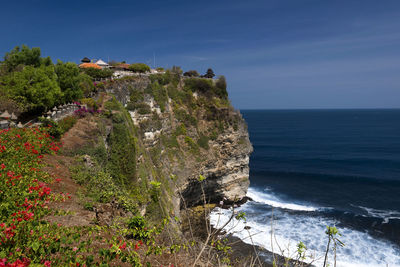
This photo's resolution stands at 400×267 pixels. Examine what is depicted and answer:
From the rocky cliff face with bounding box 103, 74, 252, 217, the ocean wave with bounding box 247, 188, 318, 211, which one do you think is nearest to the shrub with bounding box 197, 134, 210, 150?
the rocky cliff face with bounding box 103, 74, 252, 217

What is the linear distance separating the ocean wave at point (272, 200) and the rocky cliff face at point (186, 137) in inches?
122

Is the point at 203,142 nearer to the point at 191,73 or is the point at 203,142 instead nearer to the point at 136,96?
the point at 136,96

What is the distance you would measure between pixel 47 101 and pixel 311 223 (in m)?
36.4

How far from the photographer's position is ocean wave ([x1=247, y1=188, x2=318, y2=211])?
130 feet

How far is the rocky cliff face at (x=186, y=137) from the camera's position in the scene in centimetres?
3053

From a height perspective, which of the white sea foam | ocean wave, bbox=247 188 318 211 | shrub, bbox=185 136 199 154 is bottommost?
the white sea foam

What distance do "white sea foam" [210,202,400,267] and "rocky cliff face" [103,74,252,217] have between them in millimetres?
6066

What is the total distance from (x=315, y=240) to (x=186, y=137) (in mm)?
22251

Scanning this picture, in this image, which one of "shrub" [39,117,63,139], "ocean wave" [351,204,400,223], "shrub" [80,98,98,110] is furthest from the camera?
"ocean wave" [351,204,400,223]

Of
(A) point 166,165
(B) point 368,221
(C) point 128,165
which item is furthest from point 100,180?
(B) point 368,221

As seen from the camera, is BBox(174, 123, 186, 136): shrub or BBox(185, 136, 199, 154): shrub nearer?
BBox(174, 123, 186, 136): shrub

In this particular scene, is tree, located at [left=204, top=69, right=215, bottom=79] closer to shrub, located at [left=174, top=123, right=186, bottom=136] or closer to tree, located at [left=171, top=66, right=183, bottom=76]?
tree, located at [left=171, top=66, right=183, bottom=76]

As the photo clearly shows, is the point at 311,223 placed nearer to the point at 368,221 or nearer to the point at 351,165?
the point at 368,221

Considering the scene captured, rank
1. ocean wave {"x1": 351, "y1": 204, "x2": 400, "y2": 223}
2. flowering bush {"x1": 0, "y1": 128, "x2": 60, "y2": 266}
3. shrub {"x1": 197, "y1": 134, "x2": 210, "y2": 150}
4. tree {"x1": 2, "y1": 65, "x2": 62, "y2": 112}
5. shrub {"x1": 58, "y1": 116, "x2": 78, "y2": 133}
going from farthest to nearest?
shrub {"x1": 197, "y1": 134, "x2": 210, "y2": 150}
ocean wave {"x1": 351, "y1": 204, "x2": 400, "y2": 223}
tree {"x1": 2, "y1": 65, "x2": 62, "y2": 112}
shrub {"x1": 58, "y1": 116, "x2": 78, "y2": 133}
flowering bush {"x1": 0, "y1": 128, "x2": 60, "y2": 266}
